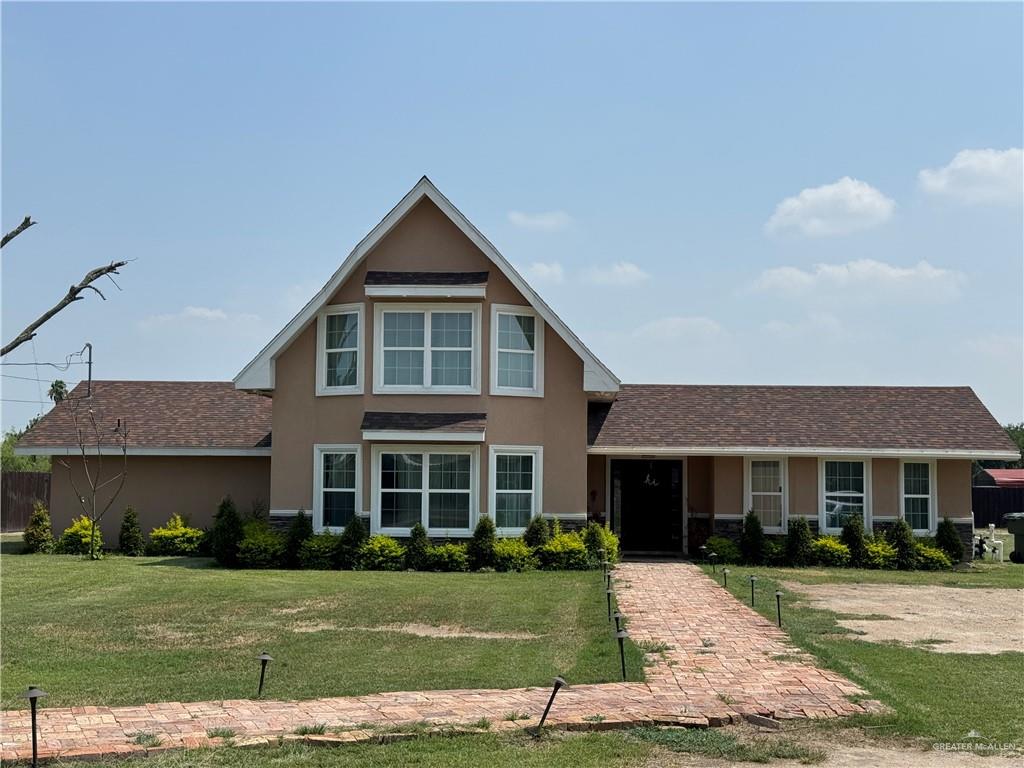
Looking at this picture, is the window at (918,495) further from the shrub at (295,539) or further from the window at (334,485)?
the shrub at (295,539)

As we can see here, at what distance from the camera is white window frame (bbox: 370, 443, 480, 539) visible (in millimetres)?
22844

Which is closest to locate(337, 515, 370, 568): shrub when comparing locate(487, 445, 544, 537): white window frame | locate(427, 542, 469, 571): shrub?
locate(427, 542, 469, 571): shrub

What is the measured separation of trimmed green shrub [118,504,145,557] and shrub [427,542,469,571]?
7.70 m

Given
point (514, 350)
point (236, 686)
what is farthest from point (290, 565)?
point (236, 686)

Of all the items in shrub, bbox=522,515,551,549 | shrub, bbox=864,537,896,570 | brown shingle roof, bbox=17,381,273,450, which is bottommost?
shrub, bbox=864,537,896,570

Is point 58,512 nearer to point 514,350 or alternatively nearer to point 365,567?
point 365,567

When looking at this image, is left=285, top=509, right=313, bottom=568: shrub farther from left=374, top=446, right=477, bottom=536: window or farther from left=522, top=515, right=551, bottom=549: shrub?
left=522, top=515, right=551, bottom=549: shrub

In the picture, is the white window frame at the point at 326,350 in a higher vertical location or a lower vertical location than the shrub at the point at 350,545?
higher

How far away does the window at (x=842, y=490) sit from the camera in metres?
25.1

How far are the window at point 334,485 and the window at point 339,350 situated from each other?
1376mm

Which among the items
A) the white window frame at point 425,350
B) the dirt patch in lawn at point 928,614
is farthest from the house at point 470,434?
the dirt patch in lawn at point 928,614

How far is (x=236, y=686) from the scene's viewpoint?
33.9 feet

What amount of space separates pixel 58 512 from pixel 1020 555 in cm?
2500

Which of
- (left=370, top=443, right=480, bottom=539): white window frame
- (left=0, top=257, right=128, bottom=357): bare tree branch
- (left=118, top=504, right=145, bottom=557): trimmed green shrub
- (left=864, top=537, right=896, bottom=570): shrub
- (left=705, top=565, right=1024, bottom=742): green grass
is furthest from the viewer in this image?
(left=118, top=504, right=145, bottom=557): trimmed green shrub
